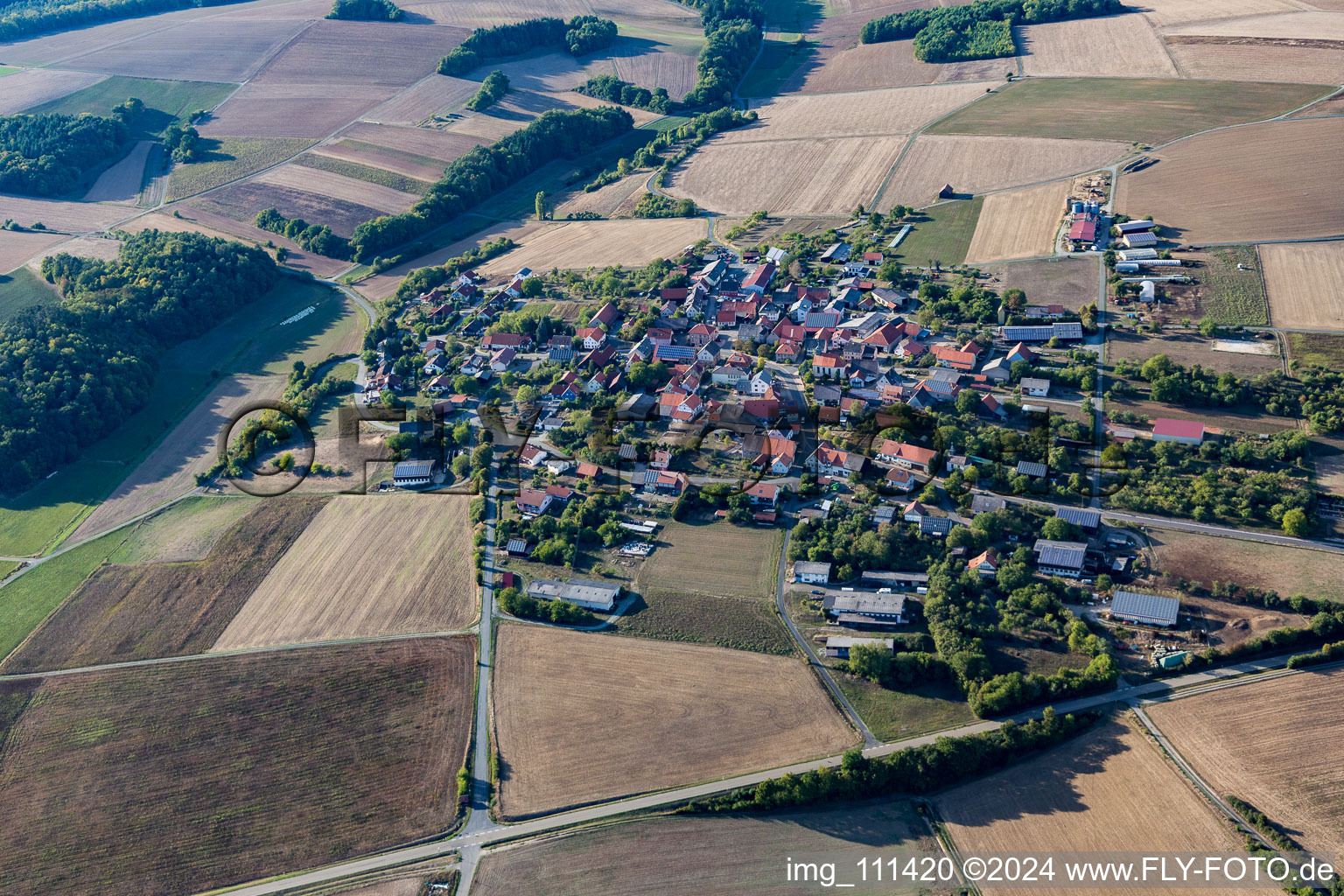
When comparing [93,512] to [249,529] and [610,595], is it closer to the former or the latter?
[249,529]

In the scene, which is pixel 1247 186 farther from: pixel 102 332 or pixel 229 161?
pixel 229 161

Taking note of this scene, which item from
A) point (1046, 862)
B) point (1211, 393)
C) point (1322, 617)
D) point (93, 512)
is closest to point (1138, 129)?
point (1211, 393)

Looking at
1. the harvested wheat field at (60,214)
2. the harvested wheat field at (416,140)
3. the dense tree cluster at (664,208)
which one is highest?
the harvested wheat field at (416,140)

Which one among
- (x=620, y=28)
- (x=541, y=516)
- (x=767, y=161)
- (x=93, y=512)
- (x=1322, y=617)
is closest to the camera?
(x=1322, y=617)

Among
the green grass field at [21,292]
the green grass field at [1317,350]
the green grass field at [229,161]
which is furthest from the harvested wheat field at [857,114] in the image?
the green grass field at [21,292]

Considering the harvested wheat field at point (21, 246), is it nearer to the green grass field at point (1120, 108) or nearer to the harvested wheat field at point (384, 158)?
Answer: the harvested wheat field at point (384, 158)

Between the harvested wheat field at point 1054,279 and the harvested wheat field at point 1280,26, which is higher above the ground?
the harvested wheat field at point 1280,26

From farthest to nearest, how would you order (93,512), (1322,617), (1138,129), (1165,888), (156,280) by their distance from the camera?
1. (1138,129)
2. (156,280)
3. (93,512)
4. (1322,617)
5. (1165,888)
